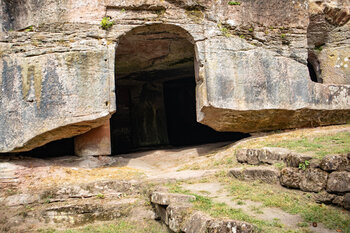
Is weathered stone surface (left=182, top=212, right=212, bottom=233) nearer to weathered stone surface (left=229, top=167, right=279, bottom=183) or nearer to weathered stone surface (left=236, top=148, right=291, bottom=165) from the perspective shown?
weathered stone surface (left=229, top=167, right=279, bottom=183)

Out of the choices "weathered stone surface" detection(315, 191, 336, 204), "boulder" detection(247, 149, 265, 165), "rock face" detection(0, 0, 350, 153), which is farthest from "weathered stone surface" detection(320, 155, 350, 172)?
"rock face" detection(0, 0, 350, 153)

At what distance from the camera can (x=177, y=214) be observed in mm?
4297

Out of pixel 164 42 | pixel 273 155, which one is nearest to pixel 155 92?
pixel 164 42

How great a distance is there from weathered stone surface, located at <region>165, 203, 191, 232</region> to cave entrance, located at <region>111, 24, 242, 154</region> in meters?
3.74

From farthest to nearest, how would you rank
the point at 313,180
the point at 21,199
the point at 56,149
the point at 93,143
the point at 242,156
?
the point at 56,149 < the point at 93,143 < the point at 242,156 < the point at 21,199 < the point at 313,180

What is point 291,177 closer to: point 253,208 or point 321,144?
point 253,208

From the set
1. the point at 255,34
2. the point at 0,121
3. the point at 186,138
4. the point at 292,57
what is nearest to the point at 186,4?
the point at 255,34

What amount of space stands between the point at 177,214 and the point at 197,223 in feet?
1.77

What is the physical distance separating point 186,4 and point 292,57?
2441 mm

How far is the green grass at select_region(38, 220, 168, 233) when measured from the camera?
5.12 meters

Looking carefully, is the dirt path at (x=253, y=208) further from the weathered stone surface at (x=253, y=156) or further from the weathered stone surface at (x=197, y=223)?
the weathered stone surface at (x=253, y=156)

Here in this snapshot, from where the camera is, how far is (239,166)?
595 cm

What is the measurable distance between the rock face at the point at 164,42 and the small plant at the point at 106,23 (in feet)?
0.24

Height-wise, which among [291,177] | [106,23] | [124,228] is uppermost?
[106,23]
